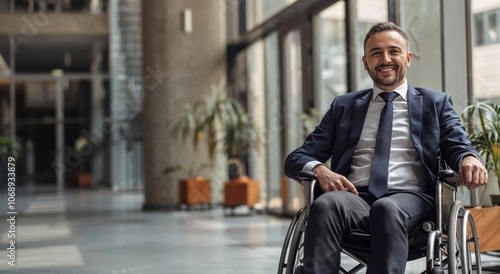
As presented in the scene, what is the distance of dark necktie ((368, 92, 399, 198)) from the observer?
265cm

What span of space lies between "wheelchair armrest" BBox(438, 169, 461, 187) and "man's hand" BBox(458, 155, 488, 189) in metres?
0.02

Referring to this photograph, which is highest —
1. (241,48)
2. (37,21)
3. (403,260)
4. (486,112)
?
(37,21)

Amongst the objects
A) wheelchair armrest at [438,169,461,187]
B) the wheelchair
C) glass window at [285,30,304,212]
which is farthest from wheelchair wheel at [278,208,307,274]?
glass window at [285,30,304,212]

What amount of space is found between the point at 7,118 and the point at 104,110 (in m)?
2.14

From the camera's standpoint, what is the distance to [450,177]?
246 centimetres

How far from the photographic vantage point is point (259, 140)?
8.92 m

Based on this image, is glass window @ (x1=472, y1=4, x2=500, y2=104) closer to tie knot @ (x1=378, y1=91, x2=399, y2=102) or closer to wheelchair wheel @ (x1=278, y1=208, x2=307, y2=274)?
tie knot @ (x1=378, y1=91, x2=399, y2=102)

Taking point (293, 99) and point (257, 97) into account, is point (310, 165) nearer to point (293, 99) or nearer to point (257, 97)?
point (293, 99)

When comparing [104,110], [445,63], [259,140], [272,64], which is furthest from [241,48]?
[104,110]

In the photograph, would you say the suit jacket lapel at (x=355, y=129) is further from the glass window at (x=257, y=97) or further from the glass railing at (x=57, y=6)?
the glass railing at (x=57, y=6)

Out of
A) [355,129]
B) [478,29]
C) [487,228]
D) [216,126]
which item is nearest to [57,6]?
[216,126]

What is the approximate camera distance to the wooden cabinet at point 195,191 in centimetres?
941

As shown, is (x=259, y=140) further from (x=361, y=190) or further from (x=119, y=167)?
(x=119, y=167)

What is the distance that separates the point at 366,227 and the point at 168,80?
7.53 m
